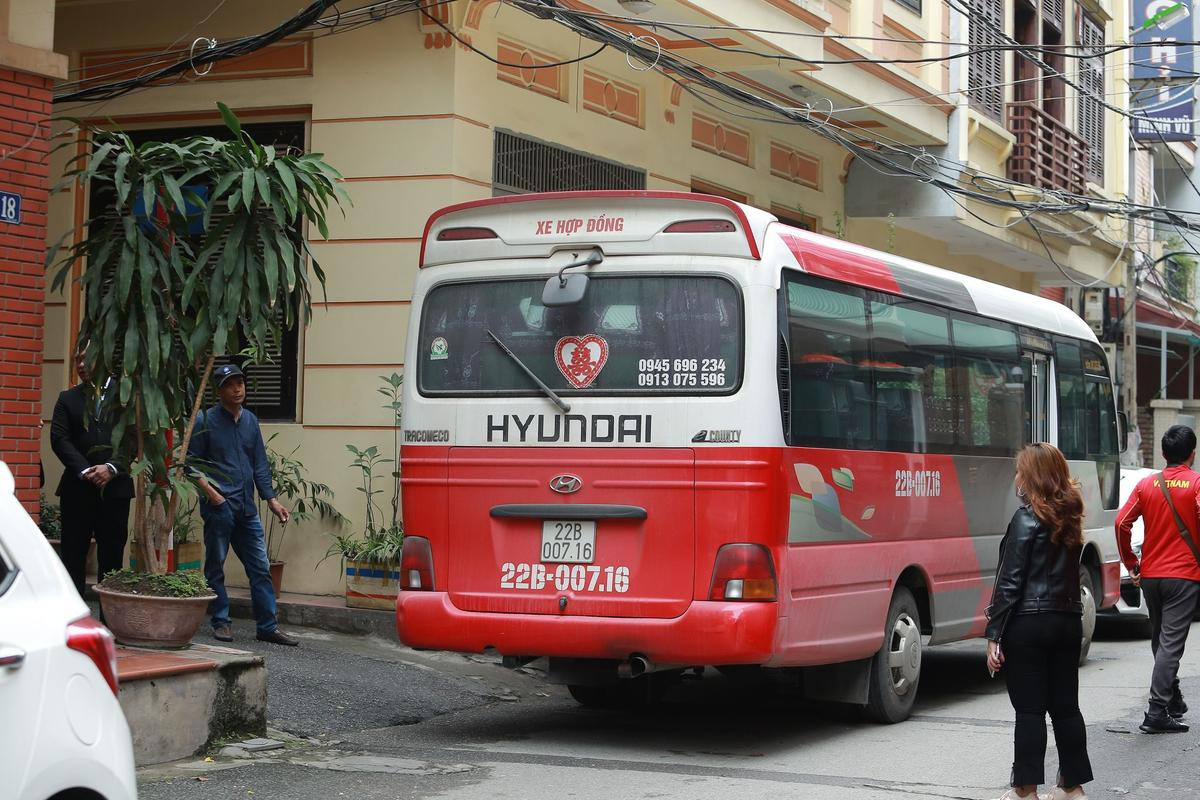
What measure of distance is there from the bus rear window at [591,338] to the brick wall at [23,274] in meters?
3.02

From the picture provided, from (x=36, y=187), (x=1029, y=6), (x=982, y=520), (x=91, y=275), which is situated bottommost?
(x=982, y=520)

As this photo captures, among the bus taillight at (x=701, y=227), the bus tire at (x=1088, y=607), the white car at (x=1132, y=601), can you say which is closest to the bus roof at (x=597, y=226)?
the bus taillight at (x=701, y=227)

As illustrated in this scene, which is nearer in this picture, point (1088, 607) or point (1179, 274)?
point (1088, 607)

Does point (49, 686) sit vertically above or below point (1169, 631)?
above

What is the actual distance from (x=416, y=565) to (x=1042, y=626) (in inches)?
148

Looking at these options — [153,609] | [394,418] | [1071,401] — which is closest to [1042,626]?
[153,609]

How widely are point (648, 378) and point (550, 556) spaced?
1.15 m

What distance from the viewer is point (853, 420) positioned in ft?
30.9

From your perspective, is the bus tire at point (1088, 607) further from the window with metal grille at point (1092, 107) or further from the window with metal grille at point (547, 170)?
the window with metal grille at point (1092, 107)

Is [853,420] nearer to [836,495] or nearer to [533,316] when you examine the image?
[836,495]

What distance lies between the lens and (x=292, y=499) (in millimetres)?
13312

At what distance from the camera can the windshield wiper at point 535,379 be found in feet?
28.9

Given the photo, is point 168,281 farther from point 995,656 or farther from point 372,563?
point 995,656

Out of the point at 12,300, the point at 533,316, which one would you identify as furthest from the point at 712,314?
the point at 12,300
